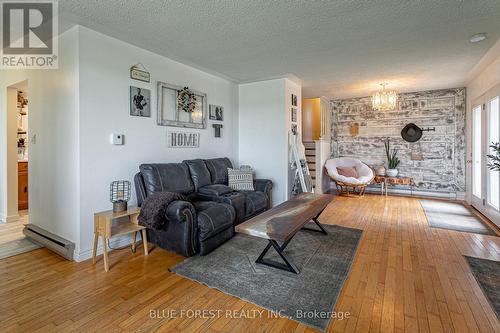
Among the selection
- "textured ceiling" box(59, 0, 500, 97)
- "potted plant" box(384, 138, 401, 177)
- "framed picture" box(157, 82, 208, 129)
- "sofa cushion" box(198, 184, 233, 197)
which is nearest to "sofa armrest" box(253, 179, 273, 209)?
"sofa cushion" box(198, 184, 233, 197)

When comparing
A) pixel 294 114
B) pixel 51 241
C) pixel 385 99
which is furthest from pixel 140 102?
pixel 385 99

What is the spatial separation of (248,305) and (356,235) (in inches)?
83.0

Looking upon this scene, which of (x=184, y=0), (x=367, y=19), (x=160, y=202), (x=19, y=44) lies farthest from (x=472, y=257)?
(x=19, y=44)

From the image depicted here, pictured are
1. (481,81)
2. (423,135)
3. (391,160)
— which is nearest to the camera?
(481,81)

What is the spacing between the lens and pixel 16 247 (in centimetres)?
294

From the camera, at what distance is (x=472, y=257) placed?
2709 millimetres

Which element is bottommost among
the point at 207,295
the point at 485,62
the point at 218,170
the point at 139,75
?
the point at 207,295

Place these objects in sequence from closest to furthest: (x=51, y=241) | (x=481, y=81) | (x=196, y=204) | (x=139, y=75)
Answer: (x=51, y=241), (x=196, y=204), (x=139, y=75), (x=481, y=81)

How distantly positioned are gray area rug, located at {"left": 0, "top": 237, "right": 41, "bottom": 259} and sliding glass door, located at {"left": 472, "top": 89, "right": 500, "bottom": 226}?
6.29m

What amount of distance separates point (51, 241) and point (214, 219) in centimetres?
190

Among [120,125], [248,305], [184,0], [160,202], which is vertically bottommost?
[248,305]

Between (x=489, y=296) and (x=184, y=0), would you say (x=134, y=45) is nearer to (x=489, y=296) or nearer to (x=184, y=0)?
(x=184, y=0)

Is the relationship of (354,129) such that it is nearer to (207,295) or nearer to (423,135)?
(423,135)

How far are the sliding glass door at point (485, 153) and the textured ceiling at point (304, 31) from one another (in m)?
0.75
